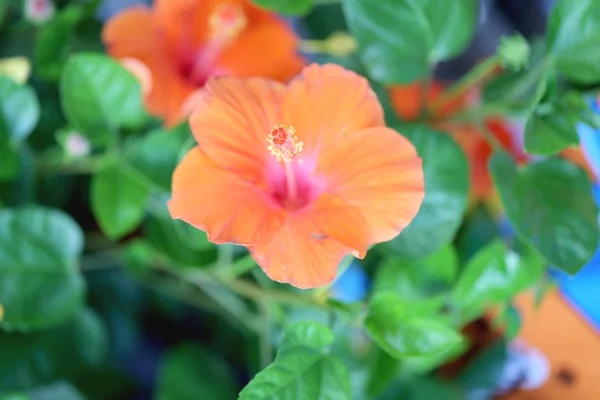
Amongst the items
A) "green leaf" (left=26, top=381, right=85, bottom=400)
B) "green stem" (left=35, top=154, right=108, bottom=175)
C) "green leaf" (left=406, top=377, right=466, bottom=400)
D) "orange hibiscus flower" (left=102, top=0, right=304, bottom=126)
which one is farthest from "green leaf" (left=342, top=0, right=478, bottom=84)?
"green leaf" (left=26, top=381, right=85, bottom=400)

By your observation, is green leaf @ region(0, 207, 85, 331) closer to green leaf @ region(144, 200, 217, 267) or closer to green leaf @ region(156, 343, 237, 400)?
green leaf @ region(144, 200, 217, 267)

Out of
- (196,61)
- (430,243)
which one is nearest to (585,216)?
(430,243)

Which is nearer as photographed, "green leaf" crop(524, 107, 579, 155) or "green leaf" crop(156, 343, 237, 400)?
"green leaf" crop(524, 107, 579, 155)

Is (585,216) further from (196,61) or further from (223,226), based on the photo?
(196,61)

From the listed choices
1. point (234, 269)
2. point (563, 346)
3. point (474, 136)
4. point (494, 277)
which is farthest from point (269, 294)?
point (563, 346)

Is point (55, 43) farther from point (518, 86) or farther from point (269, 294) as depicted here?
point (518, 86)

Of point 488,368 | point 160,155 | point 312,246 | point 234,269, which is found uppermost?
point 312,246
